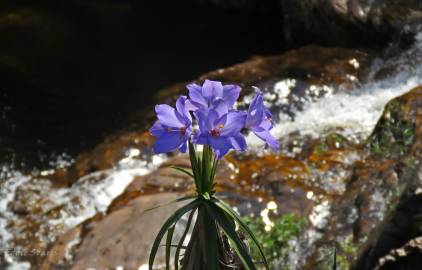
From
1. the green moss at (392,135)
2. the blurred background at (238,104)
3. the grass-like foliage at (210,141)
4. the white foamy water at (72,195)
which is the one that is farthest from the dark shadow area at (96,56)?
the grass-like foliage at (210,141)

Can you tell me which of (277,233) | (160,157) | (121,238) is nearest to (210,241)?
(277,233)

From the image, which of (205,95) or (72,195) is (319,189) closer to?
(72,195)

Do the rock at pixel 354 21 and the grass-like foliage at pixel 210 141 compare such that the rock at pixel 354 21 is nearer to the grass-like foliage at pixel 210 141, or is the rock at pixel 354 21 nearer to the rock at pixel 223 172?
the rock at pixel 223 172

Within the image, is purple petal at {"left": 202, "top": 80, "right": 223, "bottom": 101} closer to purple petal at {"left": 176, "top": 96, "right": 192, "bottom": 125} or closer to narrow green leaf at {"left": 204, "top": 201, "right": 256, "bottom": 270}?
purple petal at {"left": 176, "top": 96, "right": 192, "bottom": 125}

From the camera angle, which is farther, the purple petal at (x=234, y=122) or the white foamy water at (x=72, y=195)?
the white foamy water at (x=72, y=195)

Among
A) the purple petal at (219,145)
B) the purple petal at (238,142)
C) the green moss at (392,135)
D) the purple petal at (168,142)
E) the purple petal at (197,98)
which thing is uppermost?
the green moss at (392,135)

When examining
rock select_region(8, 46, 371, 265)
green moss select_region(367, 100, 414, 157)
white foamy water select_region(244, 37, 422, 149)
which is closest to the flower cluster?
rock select_region(8, 46, 371, 265)
